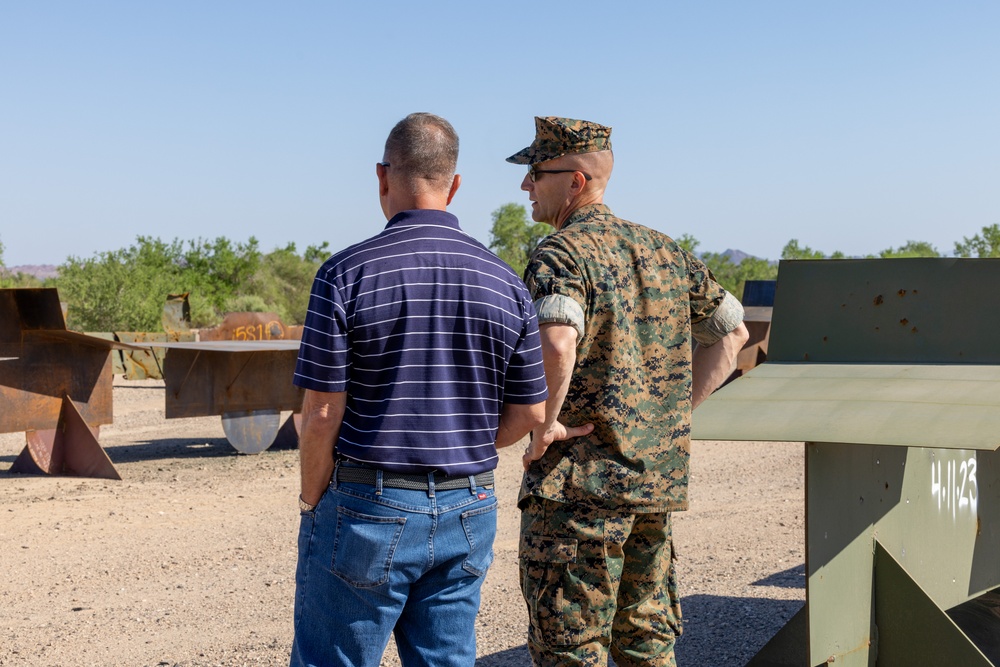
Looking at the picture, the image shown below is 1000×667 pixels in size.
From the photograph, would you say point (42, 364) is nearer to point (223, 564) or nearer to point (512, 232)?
point (223, 564)

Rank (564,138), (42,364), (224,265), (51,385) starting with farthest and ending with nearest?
1. (224,265)
2. (51,385)
3. (42,364)
4. (564,138)

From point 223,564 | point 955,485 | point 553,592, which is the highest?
point 955,485

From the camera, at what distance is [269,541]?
22.6 feet

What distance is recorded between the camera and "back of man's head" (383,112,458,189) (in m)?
2.43

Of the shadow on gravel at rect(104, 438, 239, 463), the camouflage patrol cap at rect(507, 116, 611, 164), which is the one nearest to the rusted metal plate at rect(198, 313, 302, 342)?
the shadow on gravel at rect(104, 438, 239, 463)

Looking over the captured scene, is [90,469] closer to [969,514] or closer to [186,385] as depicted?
[186,385]

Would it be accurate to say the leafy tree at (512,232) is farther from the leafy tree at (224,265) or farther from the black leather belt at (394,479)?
the black leather belt at (394,479)

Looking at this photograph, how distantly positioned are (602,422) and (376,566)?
0.91 meters

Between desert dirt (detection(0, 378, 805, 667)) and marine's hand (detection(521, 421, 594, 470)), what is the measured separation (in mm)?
1788

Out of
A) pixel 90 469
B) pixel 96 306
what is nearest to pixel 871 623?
pixel 90 469

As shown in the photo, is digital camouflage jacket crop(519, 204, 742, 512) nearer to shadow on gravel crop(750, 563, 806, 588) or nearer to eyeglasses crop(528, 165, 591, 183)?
eyeglasses crop(528, 165, 591, 183)

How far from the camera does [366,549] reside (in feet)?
7.50

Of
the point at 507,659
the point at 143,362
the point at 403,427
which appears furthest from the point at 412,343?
the point at 143,362

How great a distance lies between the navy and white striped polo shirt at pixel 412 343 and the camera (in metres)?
2.29
